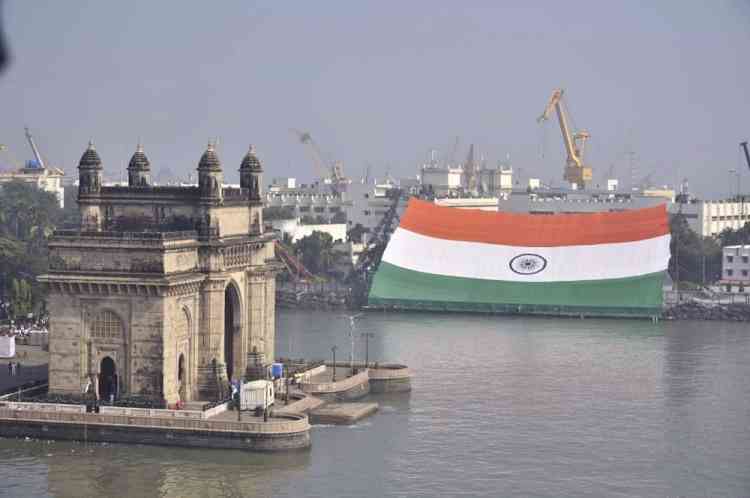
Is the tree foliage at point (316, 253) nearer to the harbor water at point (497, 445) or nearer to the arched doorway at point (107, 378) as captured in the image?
the harbor water at point (497, 445)

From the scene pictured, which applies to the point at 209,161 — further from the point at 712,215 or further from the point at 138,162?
the point at 712,215

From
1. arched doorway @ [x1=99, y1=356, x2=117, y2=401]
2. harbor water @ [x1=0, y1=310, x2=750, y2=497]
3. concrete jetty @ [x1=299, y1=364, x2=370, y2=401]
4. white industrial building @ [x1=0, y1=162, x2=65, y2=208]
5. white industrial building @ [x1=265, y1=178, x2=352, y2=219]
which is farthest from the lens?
white industrial building @ [x1=0, y1=162, x2=65, y2=208]

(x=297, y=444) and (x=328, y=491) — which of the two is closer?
(x=328, y=491)

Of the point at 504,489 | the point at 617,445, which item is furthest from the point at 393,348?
the point at 504,489

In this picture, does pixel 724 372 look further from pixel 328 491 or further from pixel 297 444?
pixel 328 491

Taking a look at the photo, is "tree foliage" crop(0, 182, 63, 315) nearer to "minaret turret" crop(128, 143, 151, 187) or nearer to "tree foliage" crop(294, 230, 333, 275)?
"minaret turret" crop(128, 143, 151, 187)

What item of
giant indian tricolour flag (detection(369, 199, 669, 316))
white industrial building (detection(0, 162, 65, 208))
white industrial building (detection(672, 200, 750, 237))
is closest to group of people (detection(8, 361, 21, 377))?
giant indian tricolour flag (detection(369, 199, 669, 316))

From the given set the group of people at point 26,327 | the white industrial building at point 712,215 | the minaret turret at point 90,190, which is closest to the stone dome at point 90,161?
the minaret turret at point 90,190
